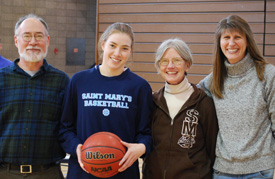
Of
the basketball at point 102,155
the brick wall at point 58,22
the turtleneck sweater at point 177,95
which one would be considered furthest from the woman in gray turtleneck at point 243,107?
the brick wall at point 58,22

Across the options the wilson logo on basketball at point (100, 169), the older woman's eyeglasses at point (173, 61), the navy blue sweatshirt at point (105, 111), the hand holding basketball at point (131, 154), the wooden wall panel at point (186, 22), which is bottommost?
the wilson logo on basketball at point (100, 169)

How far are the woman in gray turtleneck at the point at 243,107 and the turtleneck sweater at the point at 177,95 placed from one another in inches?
8.0

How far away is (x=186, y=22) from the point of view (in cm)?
561

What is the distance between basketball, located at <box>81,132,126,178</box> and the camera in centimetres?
172

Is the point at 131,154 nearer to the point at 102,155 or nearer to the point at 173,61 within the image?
the point at 102,155

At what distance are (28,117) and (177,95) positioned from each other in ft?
3.74

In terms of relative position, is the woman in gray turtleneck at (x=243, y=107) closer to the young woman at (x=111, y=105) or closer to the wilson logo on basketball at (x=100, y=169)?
the young woman at (x=111, y=105)

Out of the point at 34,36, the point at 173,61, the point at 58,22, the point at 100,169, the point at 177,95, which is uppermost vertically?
the point at 58,22

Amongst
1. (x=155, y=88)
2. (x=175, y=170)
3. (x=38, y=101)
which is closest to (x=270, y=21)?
(x=155, y=88)

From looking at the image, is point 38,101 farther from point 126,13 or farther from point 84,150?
point 126,13

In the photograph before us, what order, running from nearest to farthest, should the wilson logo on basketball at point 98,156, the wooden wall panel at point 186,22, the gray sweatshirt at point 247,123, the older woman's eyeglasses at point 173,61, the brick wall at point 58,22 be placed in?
the wilson logo on basketball at point 98,156
the gray sweatshirt at point 247,123
the older woman's eyeglasses at point 173,61
the wooden wall panel at point 186,22
the brick wall at point 58,22

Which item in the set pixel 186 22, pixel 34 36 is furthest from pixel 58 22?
pixel 34 36

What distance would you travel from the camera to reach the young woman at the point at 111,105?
1.94 meters

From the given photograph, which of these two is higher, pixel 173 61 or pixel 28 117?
pixel 173 61
